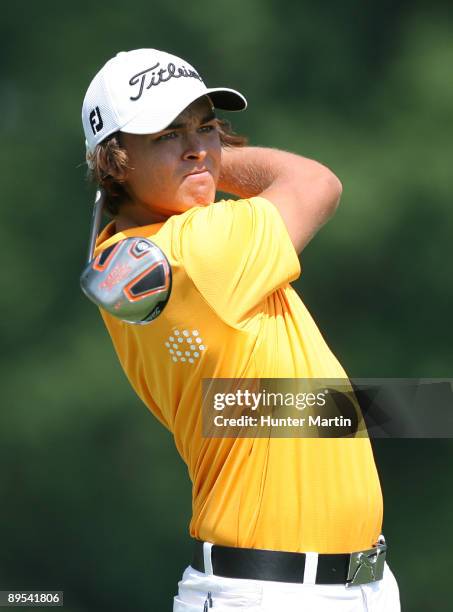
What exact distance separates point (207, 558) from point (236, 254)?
1.68 feet

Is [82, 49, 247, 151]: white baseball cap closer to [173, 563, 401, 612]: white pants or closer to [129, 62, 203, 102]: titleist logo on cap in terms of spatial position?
[129, 62, 203, 102]: titleist logo on cap

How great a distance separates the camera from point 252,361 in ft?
5.92

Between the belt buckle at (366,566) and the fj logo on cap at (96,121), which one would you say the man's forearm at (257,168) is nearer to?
the fj logo on cap at (96,121)

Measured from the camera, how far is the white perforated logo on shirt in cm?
179

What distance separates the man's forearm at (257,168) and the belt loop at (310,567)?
62 cm

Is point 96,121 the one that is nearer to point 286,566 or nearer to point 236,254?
point 236,254

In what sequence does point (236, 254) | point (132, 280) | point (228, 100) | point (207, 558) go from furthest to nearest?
point (228, 100)
point (207, 558)
point (236, 254)
point (132, 280)

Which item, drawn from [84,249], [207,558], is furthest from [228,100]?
[84,249]

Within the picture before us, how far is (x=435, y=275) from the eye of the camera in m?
4.14

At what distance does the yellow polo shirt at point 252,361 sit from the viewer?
1.75 metres

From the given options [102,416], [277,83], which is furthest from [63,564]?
[277,83]

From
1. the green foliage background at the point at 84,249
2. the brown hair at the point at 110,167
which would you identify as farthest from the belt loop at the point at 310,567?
the green foliage background at the point at 84,249

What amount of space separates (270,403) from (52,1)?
2880 millimetres

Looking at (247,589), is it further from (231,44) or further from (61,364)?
(231,44)
